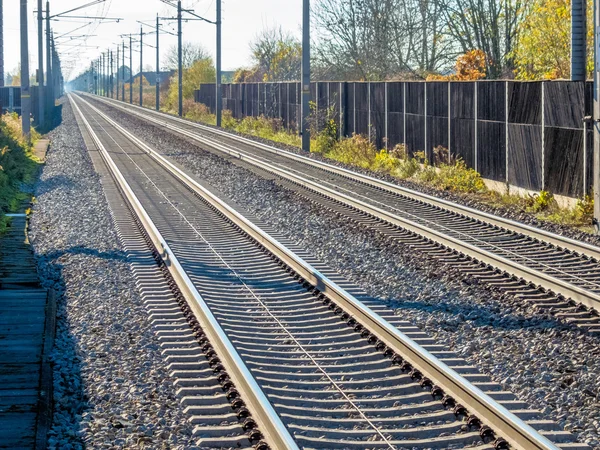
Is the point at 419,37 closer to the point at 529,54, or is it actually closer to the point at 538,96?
the point at 529,54

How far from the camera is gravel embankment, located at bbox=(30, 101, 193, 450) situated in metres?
6.53

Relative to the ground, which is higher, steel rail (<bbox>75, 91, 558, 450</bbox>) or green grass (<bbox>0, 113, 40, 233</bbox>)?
green grass (<bbox>0, 113, 40, 233</bbox>)

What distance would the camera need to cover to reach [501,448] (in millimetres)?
5988

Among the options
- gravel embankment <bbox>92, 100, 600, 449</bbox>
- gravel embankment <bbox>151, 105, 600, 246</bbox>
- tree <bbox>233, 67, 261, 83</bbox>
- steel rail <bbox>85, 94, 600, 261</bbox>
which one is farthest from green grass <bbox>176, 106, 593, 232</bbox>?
tree <bbox>233, 67, 261, 83</bbox>

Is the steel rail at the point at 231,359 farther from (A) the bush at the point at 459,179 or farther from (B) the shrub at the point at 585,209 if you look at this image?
(A) the bush at the point at 459,179

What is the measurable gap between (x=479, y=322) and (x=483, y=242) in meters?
4.43

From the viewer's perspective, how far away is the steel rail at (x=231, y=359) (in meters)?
6.14

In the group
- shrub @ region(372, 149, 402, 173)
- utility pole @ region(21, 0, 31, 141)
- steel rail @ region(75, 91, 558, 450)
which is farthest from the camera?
utility pole @ region(21, 0, 31, 141)

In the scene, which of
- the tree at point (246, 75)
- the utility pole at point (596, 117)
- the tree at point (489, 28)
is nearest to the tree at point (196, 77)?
the tree at point (246, 75)

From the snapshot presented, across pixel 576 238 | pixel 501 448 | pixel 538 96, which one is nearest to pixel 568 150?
pixel 538 96

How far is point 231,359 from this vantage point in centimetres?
780

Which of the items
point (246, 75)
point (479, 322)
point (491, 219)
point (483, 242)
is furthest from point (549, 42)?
point (246, 75)

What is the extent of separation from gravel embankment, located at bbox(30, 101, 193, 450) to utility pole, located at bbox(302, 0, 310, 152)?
17.3 meters

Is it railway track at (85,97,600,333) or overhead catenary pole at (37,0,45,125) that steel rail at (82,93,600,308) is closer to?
railway track at (85,97,600,333)
